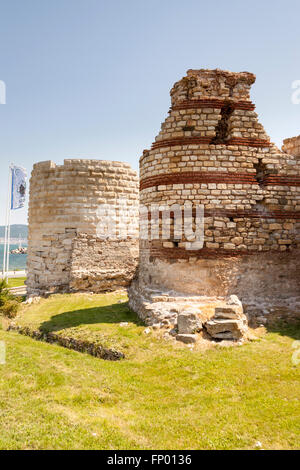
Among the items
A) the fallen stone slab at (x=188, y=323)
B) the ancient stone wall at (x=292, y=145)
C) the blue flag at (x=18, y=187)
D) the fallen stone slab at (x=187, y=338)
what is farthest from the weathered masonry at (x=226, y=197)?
the blue flag at (x=18, y=187)

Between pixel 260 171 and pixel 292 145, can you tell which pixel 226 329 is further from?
pixel 292 145

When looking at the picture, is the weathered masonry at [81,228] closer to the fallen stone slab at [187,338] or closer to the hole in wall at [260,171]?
the hole in wall at [260,171]

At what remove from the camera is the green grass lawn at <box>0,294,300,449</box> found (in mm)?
4465

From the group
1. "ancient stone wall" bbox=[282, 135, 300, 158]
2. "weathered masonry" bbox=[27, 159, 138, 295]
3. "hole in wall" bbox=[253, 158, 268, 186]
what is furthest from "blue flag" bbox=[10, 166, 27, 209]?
"hole in wall" bbox=[253, 158, 268, 186]

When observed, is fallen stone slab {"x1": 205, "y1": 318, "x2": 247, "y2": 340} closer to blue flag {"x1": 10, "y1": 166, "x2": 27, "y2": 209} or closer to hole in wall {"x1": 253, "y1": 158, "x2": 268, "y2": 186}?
hole in wall {"x1": 253, "y1": 158, "x2": 268, "y2": 186}

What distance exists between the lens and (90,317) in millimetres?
10727

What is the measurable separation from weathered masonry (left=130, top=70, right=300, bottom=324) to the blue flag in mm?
17278

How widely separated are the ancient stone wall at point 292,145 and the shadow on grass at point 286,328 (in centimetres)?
550

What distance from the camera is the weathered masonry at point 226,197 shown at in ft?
31.2

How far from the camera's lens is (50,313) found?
12133mm

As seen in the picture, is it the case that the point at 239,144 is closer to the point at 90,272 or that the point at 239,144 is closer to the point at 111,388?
the point at 111,388

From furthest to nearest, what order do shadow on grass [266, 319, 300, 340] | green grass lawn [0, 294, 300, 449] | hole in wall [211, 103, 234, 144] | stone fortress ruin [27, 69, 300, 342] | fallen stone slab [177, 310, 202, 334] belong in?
hole in wall [211, 103, 234, 144]
stone fortress ruin [27, 69, 300, 342]
shadow on grass [266, 319, 300, 340]
fallen stone slab [177, 310, 202, 334]
green grass lawn [0, 294, 300, 449]
